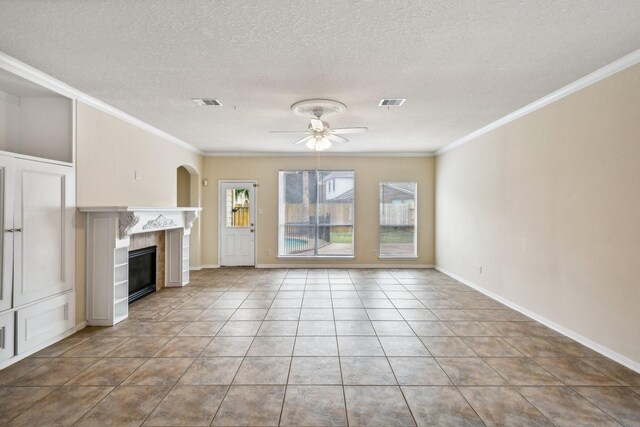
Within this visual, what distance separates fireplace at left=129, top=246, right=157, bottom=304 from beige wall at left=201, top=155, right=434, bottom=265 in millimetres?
2004

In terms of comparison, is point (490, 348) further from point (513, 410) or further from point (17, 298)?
point (17, 298)

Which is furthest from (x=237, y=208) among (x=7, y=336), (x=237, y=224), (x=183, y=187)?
(x=7, y=336)

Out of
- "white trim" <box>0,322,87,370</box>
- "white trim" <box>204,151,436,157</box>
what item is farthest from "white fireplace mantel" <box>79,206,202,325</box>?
"white trim" <box>204,151,436,157</box>

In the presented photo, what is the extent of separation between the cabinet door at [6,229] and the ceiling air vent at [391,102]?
3.76 m

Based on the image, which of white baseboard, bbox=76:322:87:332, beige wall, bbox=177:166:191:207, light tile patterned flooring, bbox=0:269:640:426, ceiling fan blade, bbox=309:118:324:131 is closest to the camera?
light tile patterned flooring, bbox=0:269:640:426

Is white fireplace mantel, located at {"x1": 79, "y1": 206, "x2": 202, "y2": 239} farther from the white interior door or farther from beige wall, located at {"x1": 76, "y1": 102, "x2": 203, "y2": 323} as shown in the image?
the white interior door

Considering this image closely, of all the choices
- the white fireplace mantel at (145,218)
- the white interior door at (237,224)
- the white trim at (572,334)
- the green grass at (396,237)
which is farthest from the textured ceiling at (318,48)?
the green grass at (396,237)

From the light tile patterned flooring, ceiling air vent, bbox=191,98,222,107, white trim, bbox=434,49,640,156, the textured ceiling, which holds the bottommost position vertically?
the light tile patterned flooring

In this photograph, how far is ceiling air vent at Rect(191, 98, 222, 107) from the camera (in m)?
3.79

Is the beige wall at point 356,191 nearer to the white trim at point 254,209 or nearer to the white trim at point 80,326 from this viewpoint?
the white trim at point 254,209

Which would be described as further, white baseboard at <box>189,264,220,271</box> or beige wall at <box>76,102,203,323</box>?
white baseboard at <box>189,264,220,271</box>

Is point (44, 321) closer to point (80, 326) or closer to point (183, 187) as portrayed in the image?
point (80, 326)

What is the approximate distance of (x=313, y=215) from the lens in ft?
24.3

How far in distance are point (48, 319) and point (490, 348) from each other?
4398 millimetres
